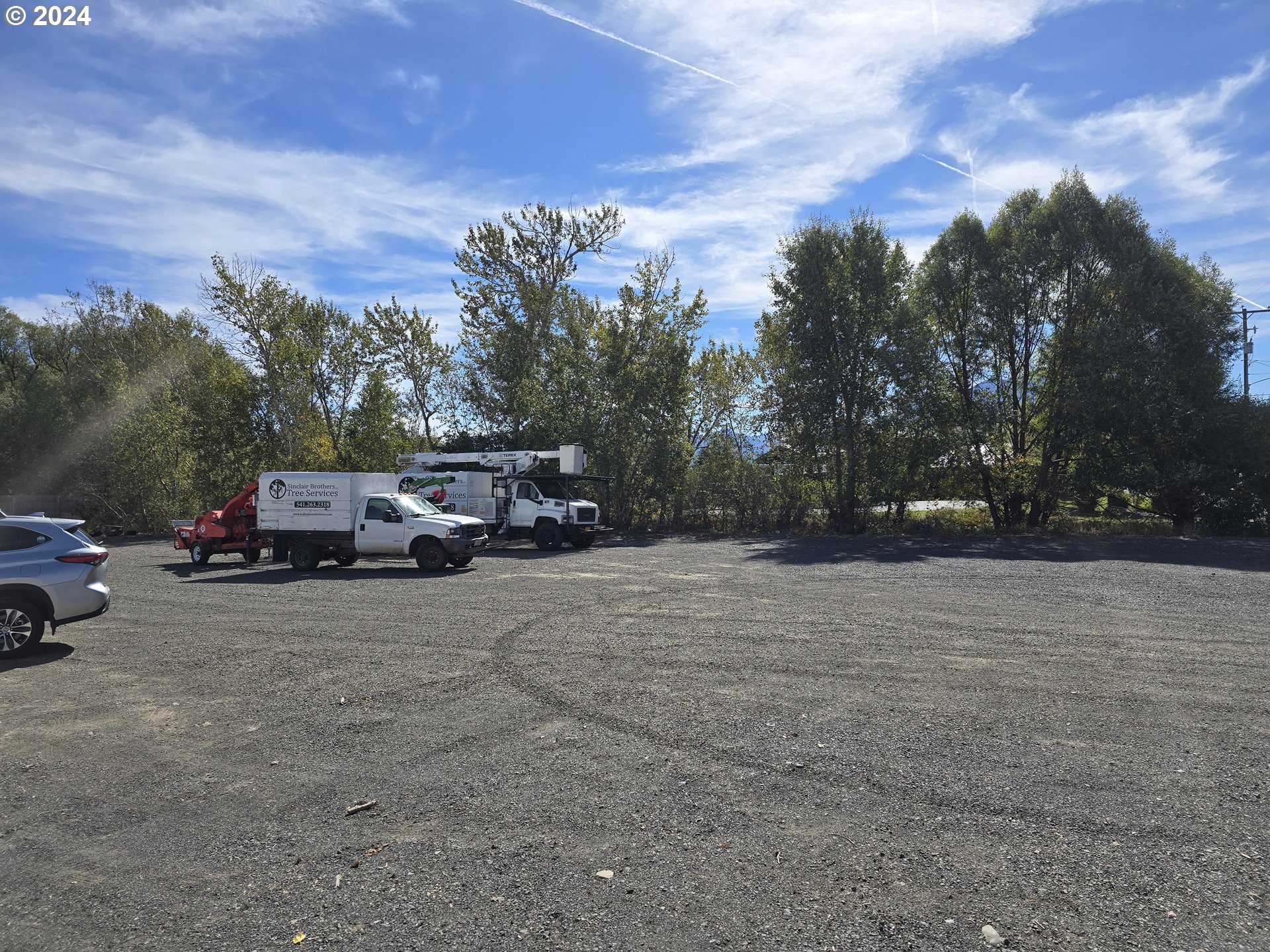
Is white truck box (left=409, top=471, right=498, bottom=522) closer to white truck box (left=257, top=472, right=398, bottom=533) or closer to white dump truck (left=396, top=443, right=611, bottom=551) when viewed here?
white dump truck (left=396, top=443, right=611, bottom=551)

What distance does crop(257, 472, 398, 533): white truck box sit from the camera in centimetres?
1950

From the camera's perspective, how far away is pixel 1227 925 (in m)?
3.49

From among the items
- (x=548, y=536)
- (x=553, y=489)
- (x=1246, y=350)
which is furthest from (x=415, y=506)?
(x=1246, y=350)

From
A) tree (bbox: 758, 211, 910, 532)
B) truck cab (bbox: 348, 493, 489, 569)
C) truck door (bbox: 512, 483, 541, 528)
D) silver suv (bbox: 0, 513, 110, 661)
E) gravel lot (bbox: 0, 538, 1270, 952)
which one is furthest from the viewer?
tree (bbox: 758, 211, 910, 532)

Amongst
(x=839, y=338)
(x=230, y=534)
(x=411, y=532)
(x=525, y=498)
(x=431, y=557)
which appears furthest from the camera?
(x=839, y=338)

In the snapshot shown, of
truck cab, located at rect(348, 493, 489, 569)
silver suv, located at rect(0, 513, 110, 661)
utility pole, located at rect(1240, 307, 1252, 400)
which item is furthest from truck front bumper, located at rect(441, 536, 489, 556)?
utility pole, located at rect(1240, 307, 1252, 400)

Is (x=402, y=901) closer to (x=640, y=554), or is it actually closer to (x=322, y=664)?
(x=322, y=664)

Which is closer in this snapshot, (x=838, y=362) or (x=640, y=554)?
(x=640, y=554)

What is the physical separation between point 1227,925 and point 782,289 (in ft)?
96.6

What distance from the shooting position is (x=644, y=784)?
5.29 meters

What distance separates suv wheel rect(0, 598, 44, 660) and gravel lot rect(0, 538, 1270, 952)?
1.40ft

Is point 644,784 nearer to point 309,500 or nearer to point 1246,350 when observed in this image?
point 309,500

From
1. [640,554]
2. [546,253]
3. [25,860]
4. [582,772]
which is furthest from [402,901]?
[546,253]

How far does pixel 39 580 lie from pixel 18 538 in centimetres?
59
